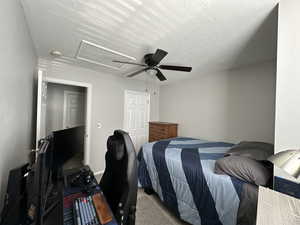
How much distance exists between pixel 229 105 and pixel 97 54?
2.88 m

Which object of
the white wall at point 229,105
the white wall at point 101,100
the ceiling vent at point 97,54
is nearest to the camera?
the ceiling vent at point 97,54

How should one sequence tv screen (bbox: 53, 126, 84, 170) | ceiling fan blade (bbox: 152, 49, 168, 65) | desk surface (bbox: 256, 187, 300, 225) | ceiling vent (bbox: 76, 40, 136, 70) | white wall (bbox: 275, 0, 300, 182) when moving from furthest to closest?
ceiling vent (bbox: 76, 40, 136, 70)
ceiling fan blade (bbox: 152, 49, 168, 65)
tv screen (bbox: 53, 126, 84, 170)
white wall (bbox: 275, 0, 300, 182)
desk surface (bbox: 256, 187, 300, 225)

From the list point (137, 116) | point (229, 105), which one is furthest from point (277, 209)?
point (137, 116)

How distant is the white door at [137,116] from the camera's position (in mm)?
3698

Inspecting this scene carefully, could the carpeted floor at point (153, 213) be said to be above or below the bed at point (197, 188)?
below

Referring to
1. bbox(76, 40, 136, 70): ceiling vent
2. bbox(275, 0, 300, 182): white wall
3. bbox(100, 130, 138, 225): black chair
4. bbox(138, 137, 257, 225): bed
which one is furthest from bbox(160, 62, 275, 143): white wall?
bbox(100, 130, 138, 225): black chair

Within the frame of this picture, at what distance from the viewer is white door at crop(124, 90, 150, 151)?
370 centimetres

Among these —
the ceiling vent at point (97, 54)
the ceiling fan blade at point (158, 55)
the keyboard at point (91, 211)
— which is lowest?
the keyboard at point (91, 211)

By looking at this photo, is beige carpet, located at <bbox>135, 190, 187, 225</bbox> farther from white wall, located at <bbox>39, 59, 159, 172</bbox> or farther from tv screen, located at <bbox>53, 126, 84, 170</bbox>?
white wall, located at <bbox>39, 59, 159, 172</bbox>

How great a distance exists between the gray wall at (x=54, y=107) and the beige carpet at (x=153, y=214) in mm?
3034

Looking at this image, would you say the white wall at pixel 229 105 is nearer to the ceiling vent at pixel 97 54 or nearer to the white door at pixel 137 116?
the white door at pixel 137 116

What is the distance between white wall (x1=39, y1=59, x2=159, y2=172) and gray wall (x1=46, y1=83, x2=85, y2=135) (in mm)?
1198

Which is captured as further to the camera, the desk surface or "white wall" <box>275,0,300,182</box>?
"white wall" <box>275,0,300,182</box>

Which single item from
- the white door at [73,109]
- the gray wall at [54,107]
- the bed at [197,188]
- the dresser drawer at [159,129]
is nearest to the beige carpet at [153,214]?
the bed at [197,188]
